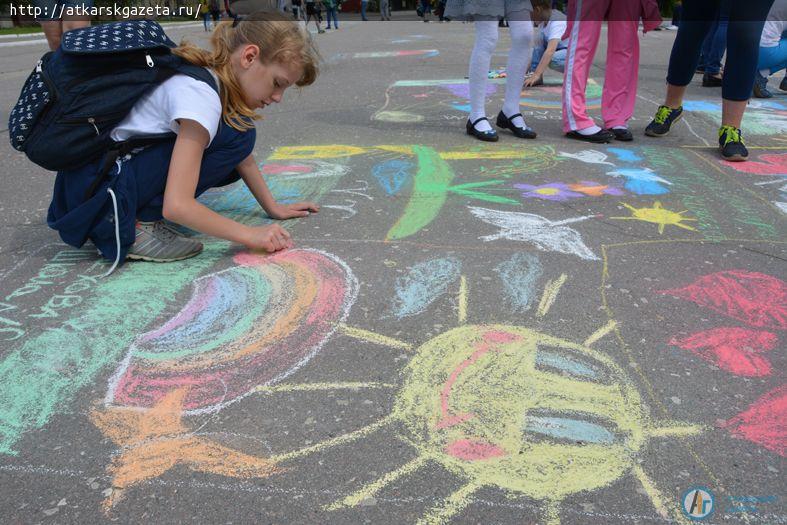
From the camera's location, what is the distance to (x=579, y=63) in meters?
3.66

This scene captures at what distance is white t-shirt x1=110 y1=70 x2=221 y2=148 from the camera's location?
1.89 metres

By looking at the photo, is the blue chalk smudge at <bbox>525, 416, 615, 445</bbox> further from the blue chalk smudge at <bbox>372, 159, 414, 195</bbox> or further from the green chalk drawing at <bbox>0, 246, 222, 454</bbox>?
the blue chalk smudge at <bbox>372, 159, 414, 195</bbox>

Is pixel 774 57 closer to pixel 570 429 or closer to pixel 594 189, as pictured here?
pixel 594 189

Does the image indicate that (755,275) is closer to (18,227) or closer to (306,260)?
(306,260)

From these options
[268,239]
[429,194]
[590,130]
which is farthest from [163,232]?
[590,130]

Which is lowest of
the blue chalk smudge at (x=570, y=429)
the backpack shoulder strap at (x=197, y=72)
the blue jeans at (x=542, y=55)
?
the blue chalk smudge at (x=570, y=429)

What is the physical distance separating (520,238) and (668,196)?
0.84 m

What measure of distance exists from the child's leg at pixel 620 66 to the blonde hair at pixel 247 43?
221 centimetres

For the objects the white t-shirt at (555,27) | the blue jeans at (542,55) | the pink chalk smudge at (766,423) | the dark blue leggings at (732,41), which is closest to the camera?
the pink chalk smudge at (766,423)

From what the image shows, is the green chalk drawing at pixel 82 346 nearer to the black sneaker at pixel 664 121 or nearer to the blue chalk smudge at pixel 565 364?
the blue chalk smudge at pixel 565 364

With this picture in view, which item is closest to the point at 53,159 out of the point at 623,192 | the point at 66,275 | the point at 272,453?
the point at 66,275

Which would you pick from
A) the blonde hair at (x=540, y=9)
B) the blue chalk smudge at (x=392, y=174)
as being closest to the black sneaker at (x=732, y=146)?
the blonde hair at (x=540, y=9)

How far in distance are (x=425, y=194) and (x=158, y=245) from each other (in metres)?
1.13

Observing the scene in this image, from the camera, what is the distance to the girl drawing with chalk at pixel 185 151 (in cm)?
193
